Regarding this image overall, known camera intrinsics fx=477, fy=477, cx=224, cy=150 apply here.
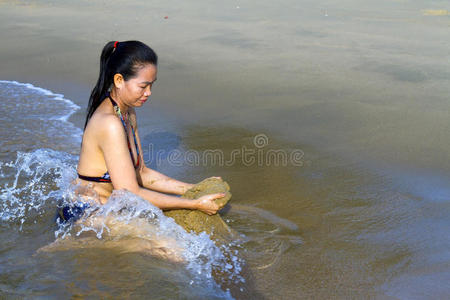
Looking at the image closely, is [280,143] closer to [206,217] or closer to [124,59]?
[206,217]

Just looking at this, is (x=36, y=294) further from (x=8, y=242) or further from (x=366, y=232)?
(x=366, y=232)

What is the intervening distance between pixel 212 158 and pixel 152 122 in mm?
1341

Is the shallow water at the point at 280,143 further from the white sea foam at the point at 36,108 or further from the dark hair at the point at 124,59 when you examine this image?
the dark hair at the point at 124,59

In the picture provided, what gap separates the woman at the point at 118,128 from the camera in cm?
304

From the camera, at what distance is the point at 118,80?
10.2 feet

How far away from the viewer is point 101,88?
316cm

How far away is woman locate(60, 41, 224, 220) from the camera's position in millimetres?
3039

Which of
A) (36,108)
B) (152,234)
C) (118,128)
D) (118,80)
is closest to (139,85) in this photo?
(118,80)

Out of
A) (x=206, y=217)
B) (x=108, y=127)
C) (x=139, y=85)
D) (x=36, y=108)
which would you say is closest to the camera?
(x=108, y=127)

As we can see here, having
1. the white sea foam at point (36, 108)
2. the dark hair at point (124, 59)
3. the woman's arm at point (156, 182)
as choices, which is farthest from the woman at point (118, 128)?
the white sea foam at point (36, 108)

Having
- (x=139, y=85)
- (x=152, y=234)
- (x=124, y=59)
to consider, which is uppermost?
(x=124, y=59)

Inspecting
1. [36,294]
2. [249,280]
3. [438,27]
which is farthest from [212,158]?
[438,27]

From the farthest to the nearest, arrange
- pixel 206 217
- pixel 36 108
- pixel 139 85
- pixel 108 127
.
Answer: pixel 36 108 < pixel 206 217 < pixel 139 85 < pixel 108 127

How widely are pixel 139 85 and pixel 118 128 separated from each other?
0.32 meters
